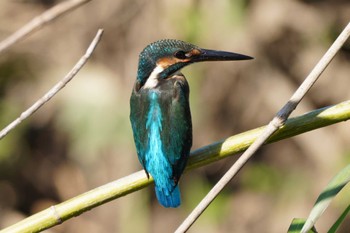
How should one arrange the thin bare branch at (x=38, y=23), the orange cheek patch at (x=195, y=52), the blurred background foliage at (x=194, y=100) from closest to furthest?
the thin bare branch at (x=38, y=23) → the orange cheek patch at (x=195, y=52) → the blurred background foliage at (x=194, y=100)

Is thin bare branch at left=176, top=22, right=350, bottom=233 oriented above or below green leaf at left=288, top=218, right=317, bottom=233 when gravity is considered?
above

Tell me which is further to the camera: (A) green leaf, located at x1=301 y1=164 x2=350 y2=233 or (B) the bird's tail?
(B) the bird's tail

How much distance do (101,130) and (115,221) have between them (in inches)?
28.4

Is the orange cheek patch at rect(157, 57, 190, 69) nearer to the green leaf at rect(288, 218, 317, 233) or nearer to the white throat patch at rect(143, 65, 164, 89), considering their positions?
the white throat patch at rect(143, 65, 164, 89)

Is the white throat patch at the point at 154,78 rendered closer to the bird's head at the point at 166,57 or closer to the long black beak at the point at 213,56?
the bird's head at the point at 166,57

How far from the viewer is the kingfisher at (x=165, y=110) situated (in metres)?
2.61

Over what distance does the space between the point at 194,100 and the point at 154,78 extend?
1.51 metres

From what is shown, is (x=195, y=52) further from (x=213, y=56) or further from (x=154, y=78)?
(x=154, y=78)

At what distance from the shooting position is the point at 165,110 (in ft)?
9.07

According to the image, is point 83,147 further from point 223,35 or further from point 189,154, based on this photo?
point 189,154

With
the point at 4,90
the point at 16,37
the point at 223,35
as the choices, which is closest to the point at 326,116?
the point at 16,37

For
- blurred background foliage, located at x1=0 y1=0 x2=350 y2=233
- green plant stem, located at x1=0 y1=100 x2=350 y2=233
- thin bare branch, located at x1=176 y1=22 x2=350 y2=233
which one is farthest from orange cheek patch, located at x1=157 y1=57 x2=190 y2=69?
blurred background foliage, located at x1=0 y1=0 x2=350 y2=233

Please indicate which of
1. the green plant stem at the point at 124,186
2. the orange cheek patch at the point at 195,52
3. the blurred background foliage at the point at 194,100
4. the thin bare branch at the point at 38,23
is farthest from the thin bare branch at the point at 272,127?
the blurred background foliage at the point at 194,100

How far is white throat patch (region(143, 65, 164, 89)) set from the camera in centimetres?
283
